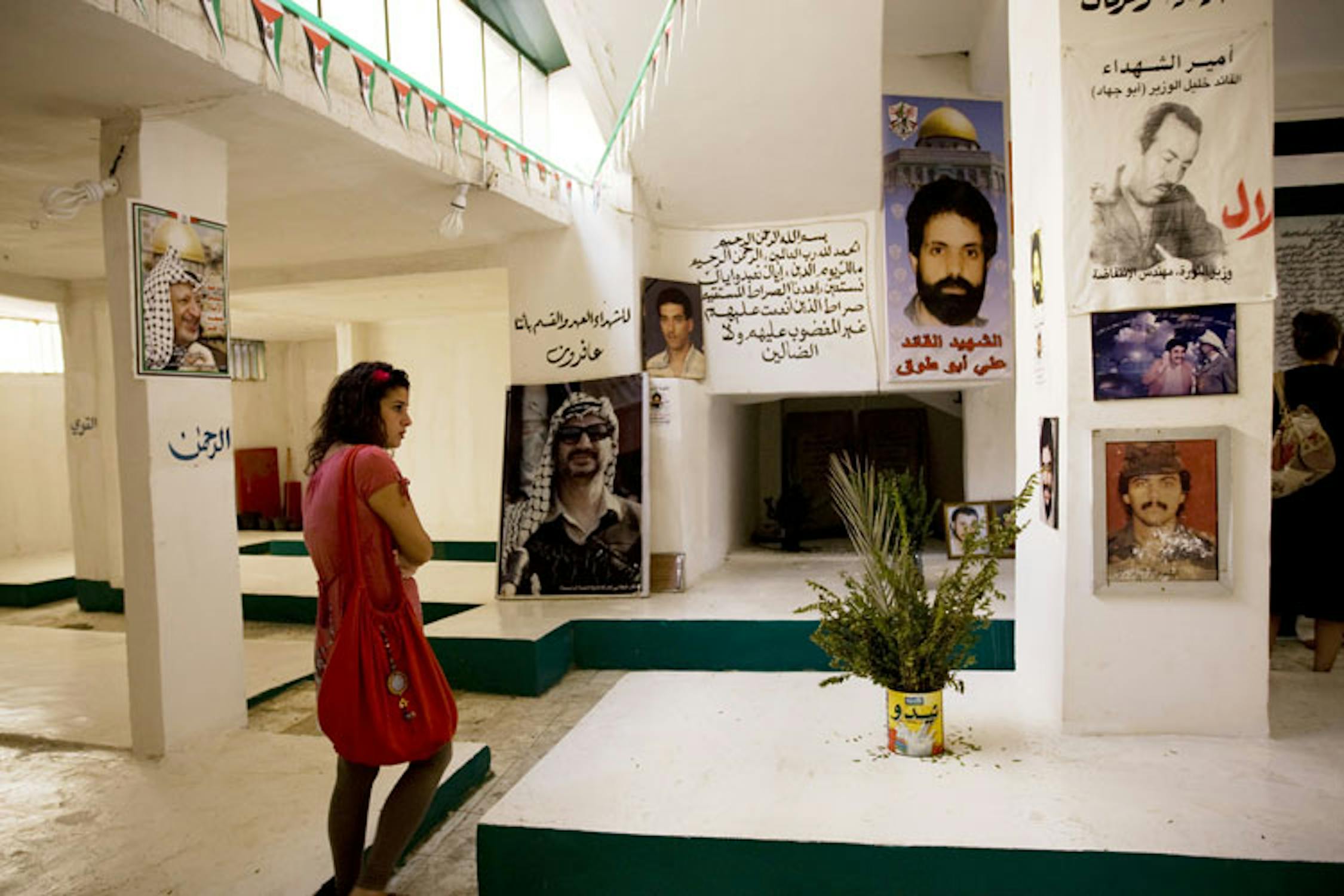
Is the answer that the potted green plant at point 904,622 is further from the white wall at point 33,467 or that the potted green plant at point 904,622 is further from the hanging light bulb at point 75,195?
the white wall at point 33,467

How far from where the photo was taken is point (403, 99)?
387 cm

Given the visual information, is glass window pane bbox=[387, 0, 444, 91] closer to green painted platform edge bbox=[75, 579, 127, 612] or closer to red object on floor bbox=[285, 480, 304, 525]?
green painted platform edge bbox=[75, 579, 127, 612]

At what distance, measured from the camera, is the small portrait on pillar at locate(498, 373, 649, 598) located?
17.8 feet

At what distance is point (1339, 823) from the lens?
204 centimetres

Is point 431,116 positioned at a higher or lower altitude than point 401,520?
higher

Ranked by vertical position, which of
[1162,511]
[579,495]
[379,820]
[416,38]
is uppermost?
[416,38]

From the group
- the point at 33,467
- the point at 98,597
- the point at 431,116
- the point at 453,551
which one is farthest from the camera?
the point at 33,467

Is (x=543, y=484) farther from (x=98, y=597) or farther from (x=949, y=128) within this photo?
(x=98, y=597)

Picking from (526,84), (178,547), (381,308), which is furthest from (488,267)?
(178,547)

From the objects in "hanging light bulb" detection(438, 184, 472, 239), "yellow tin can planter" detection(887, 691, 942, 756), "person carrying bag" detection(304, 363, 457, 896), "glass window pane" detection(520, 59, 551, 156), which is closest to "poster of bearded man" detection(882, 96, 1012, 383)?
"glass window pane" detection(520, 59, 551, 156)

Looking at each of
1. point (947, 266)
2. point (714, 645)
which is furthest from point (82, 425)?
point (947, 266)

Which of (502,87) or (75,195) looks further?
(502,87)

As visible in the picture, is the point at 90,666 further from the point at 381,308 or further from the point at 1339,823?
the point at 1339,823

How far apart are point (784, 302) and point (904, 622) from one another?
3.77 metres
